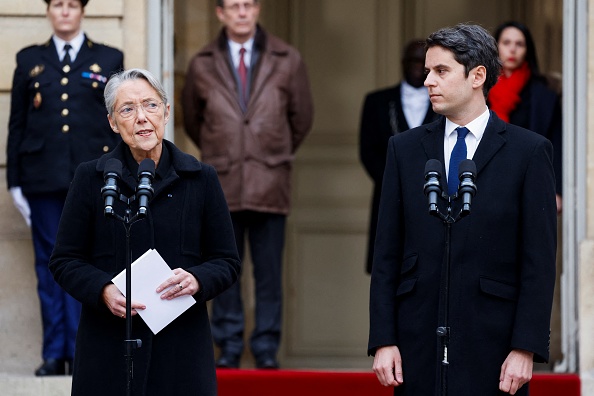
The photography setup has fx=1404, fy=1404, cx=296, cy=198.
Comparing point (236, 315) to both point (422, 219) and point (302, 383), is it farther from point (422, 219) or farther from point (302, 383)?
point (422, 219)

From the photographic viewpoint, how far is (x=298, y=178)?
9398 millimetres

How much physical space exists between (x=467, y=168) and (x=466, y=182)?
0.06 meters

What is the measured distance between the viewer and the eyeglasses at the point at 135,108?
4.77 m

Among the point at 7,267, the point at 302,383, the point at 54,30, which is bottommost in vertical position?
the point at 302,383

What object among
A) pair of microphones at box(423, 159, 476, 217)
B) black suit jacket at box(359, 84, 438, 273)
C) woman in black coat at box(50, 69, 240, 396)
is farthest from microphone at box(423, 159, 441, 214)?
black suit jacket at box(359, 84, 438, 273)

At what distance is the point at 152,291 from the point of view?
4625mm

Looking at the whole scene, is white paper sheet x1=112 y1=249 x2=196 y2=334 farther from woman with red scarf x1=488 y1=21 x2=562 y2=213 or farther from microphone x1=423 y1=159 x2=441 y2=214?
woman with red scarf x1=488 y1=21 x2=562 y2=213

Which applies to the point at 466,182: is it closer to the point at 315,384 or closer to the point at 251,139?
the point at 315,384

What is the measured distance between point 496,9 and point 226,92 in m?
2.66

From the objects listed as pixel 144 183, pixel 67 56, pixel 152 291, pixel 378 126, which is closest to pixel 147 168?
pixel 144 183

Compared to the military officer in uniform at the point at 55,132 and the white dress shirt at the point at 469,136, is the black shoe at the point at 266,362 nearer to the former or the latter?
the military officer in uniform at the point at 55,132

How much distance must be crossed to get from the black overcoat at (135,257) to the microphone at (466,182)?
34.1 inches

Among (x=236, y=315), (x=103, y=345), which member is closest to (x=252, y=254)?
(x=236, y=315)

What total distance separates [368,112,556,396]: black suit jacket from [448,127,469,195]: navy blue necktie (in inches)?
1.4
